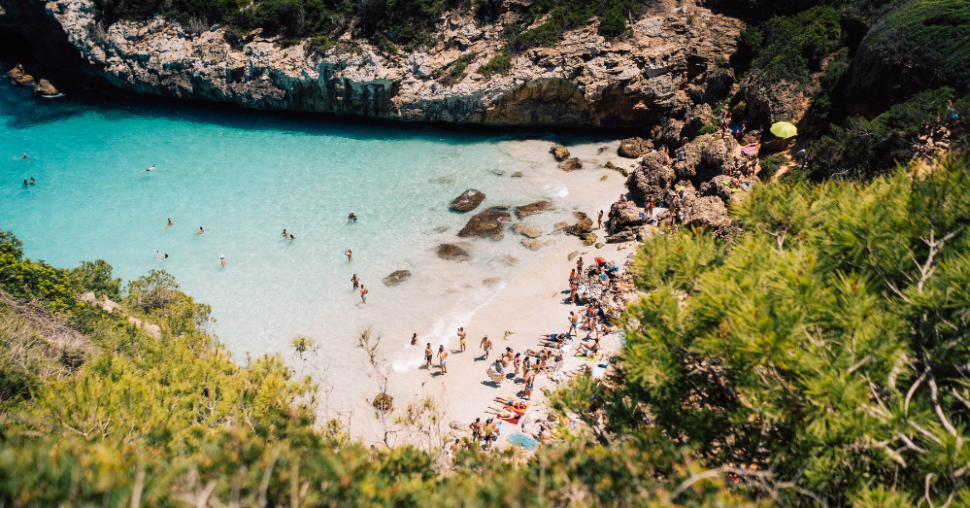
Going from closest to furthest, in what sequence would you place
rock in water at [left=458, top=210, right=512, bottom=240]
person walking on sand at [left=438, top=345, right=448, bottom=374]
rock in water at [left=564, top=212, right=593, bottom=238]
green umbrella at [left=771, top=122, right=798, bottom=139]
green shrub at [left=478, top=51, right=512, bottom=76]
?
person walking on sand at [left=438, top=345, right=448, bottom=374] → green umbrella at [left=771, top=122, right=798, bottom=139] → rock in water at [left=564, top=212, right=593, bottom=238] → rock in water at [left=458, top=210, right=512, bottom=240] → green shrub at [left=478, top=51, right=512, bottom=76]

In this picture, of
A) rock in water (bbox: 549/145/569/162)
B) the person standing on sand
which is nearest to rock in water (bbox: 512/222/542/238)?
rock in water (bbox: 549/145/569/162)

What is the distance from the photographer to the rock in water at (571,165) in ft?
91.0

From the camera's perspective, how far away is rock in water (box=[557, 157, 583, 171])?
27750mm

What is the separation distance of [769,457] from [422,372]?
468 inches

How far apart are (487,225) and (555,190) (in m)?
5.03

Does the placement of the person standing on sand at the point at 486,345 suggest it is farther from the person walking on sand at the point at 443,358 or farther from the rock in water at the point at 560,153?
the rock in water at the point at 560,153

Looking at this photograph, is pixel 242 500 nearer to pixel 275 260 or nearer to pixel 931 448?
pixel 931 448

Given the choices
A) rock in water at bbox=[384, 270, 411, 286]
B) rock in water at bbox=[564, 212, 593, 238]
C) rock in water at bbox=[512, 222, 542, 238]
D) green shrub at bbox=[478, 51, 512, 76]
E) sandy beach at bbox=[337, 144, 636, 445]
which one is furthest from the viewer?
green shrub at bbox=[478, 51, 512, 76]

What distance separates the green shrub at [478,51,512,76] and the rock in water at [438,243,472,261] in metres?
13.6

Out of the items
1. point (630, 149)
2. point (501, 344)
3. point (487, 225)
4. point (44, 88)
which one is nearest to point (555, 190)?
point (487, 225)

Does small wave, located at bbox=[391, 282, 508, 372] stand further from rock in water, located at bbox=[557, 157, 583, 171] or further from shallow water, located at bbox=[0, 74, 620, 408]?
rock in water, located at bbox=[557, 157, 583, 171]

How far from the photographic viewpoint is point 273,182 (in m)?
27.6

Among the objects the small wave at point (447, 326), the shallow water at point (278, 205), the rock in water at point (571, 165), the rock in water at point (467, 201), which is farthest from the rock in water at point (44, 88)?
the small wave at point (447, 326)

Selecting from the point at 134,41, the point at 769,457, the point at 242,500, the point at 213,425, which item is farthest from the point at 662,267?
the point at 134,41
